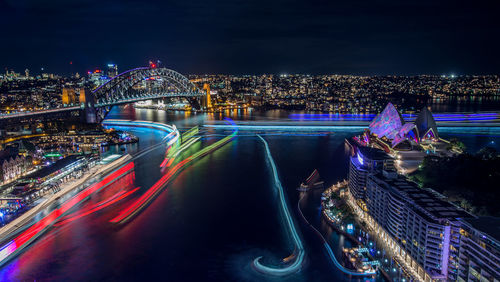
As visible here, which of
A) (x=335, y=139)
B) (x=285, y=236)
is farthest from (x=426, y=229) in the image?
(x=335, y=139)

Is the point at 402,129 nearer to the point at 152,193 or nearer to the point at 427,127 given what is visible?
the point at 427,127

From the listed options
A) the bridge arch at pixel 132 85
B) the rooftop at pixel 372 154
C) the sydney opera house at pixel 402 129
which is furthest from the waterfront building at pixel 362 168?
the bridge arch at pixel 132 85

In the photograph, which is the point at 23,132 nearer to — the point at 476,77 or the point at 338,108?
the point at 338,108

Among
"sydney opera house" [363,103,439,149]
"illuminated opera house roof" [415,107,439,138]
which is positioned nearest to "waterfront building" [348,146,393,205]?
"sydney opera house" [363,103,439,149]

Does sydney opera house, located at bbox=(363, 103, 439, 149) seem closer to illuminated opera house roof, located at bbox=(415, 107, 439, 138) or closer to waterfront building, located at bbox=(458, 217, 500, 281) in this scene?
illuminated opera house roof, located at bbox=(415, 107, 439, 138)

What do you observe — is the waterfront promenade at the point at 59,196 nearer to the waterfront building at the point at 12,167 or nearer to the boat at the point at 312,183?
the waterfront building at the point at 12,167

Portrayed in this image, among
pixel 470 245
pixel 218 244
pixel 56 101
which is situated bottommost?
pixel 218 244

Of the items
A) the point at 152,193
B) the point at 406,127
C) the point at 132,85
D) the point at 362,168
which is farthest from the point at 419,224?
the point at 132,85
